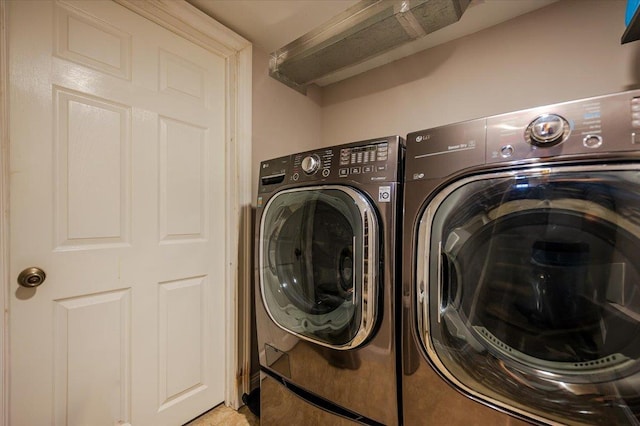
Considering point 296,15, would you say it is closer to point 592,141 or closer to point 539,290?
point 592,141

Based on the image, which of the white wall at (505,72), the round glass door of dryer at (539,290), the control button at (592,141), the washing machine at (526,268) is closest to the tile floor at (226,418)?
the washing machine at (526,268)

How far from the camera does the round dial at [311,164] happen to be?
107cm

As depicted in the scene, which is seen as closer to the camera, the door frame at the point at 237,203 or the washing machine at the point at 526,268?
the washing machine at the point at 526,268

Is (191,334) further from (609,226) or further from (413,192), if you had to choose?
(609,226)

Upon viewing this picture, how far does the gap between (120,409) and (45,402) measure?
27 cm

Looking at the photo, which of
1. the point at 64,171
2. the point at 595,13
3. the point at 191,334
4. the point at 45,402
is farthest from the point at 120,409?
the point at 595,13

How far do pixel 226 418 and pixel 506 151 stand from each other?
1763 mm

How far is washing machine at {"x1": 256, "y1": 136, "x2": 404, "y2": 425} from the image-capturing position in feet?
2.86

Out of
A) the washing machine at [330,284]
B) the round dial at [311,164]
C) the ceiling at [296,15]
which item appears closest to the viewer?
the washing machine at [330,284]

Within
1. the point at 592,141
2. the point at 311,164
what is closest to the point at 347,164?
the point at 311,164

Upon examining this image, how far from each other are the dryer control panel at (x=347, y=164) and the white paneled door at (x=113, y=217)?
0.53 meters

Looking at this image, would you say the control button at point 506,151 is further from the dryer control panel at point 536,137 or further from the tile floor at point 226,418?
the tile floor at point 226,418

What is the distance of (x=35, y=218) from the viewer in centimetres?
93

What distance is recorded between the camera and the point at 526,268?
0.73 meters
